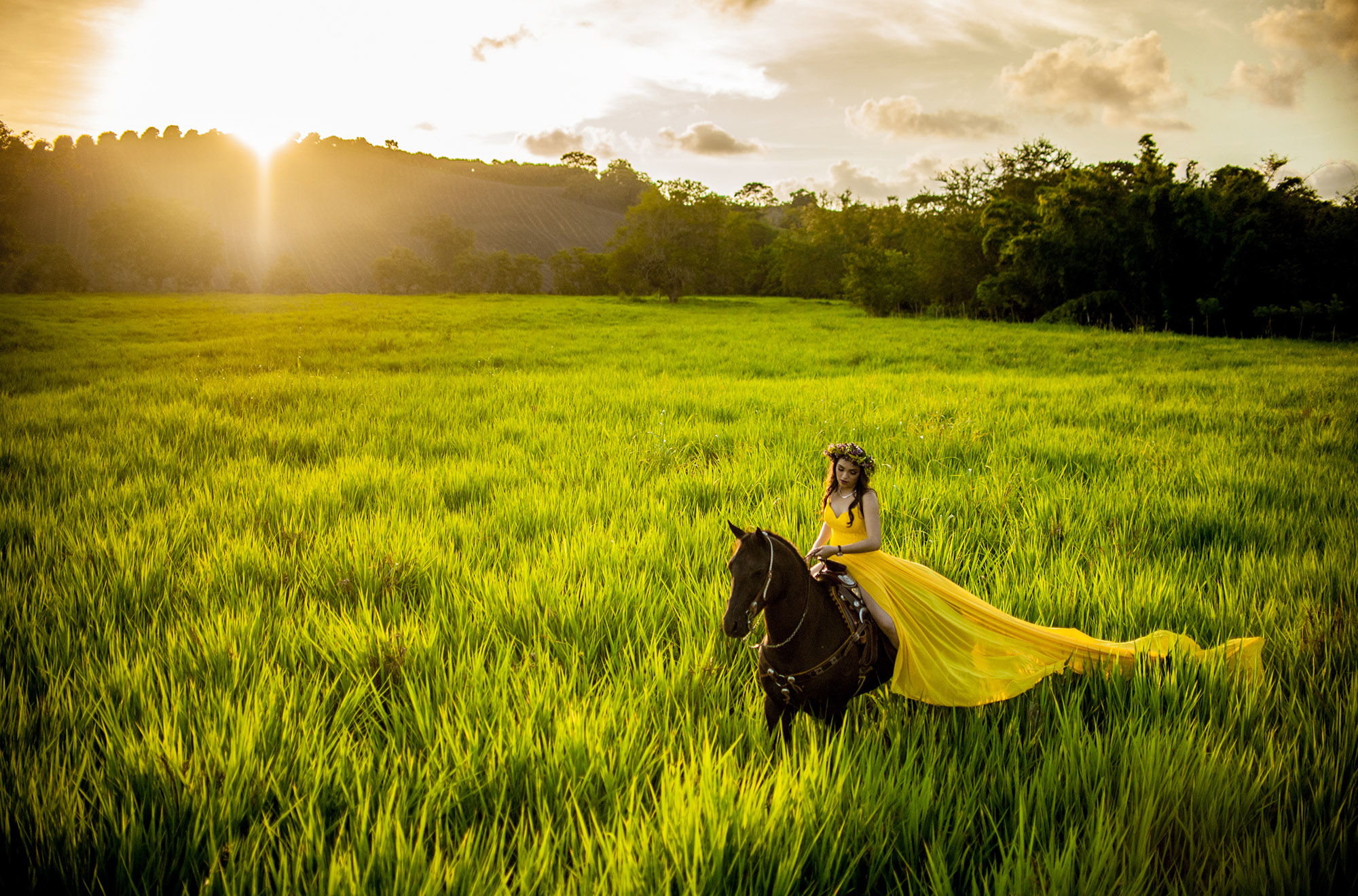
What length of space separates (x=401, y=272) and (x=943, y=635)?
287 feet

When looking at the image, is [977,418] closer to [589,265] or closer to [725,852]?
[725,852]

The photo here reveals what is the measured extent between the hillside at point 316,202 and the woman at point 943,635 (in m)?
131

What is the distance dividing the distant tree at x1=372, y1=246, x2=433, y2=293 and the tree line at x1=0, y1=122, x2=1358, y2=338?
19909 mm

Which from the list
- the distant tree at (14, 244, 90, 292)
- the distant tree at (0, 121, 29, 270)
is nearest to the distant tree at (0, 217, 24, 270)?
the distant tree at (0, 121, 29, 270)

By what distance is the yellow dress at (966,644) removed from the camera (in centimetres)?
222

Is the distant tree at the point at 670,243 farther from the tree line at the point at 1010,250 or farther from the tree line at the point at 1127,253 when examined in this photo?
the tree line at the point at 1127,253

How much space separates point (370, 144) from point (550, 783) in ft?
706

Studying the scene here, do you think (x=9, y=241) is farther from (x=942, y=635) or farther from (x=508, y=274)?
(x=508, y=274)

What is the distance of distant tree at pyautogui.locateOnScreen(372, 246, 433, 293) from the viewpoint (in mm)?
75812

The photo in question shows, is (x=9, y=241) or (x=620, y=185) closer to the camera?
(x=9, y=241)

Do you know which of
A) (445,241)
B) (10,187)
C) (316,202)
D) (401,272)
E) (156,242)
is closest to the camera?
(10,187)

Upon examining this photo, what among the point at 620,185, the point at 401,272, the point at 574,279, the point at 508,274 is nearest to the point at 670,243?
the point at 574,279

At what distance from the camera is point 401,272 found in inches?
2995

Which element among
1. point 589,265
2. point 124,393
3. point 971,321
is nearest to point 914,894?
point 124,393
